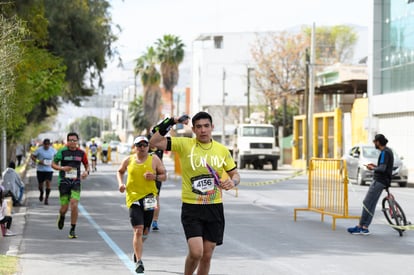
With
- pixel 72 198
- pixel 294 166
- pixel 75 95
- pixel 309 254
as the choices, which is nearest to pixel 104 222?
pixel 72 198

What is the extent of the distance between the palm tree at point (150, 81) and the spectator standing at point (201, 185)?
78.4 meters

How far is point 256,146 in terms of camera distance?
170 ft

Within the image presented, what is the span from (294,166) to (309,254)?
158 ft

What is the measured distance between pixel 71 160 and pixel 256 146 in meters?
36.2

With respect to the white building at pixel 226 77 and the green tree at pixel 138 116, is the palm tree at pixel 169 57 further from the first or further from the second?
the green tree at pixel 138 116

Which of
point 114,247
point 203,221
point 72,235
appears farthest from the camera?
point 72,235

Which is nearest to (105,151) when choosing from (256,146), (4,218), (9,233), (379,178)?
(256,146)

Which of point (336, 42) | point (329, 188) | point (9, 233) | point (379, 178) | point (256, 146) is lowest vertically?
point (9, 233)

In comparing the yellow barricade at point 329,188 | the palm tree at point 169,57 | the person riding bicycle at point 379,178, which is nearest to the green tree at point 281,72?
the palm tree at point 169,57

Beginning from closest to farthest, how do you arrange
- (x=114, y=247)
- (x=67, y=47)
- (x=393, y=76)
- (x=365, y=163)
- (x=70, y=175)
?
1. (x=114, y=247)
2. (x=70, y=175)
3. (x=67, y=47)
4. (x=365, y=163)
5. (x=393, y=76)

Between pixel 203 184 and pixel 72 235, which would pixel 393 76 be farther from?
pixel 203 184

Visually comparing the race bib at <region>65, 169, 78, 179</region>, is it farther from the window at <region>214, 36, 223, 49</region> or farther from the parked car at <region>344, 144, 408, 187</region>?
the window at <region>214, 36, 223, 49</region>

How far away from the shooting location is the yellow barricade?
1720 cm

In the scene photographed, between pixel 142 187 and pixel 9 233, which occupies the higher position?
pixel 142 187
